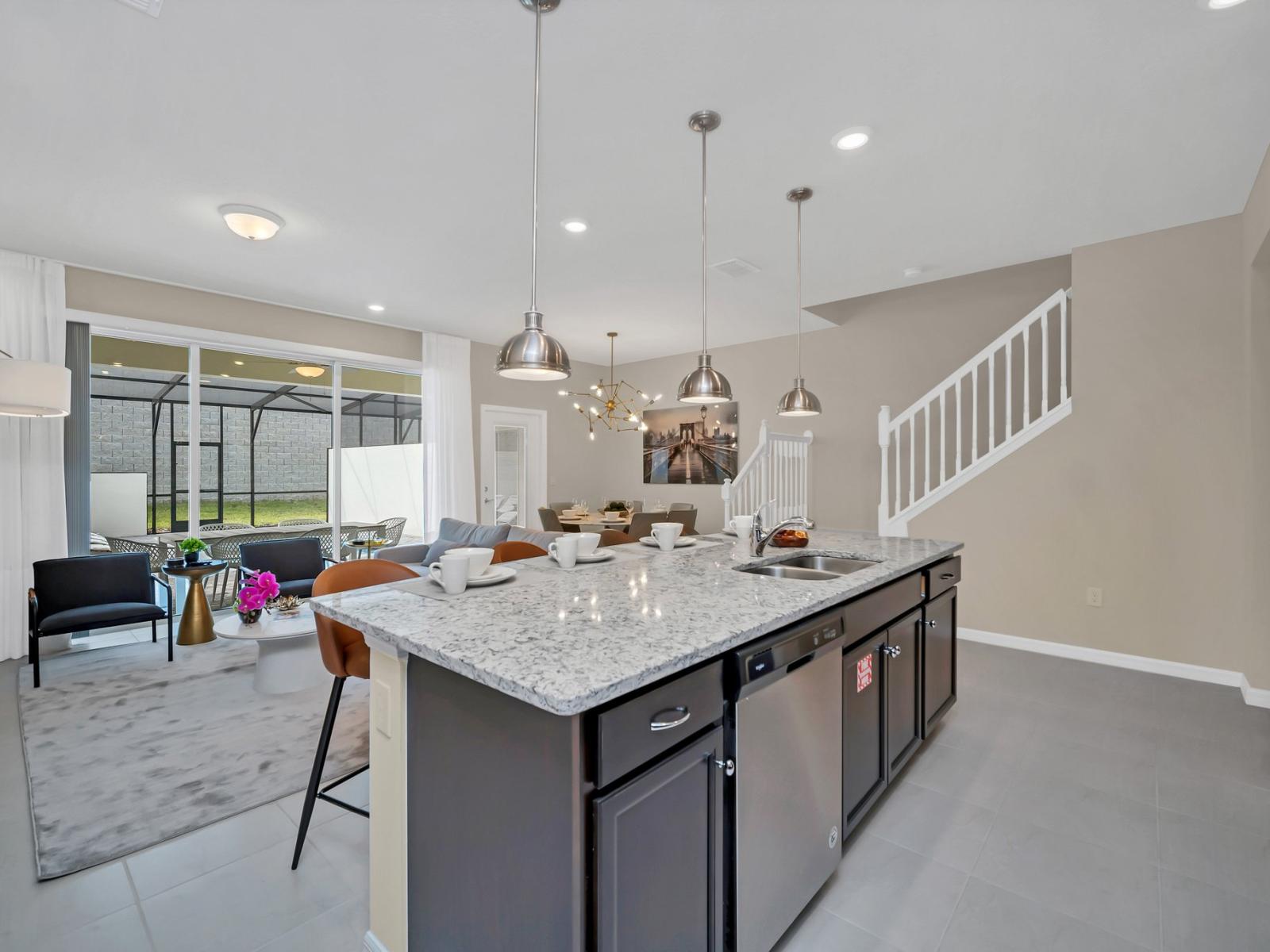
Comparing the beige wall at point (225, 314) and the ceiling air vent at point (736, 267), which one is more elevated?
the ceiling air vent at point (736, 267)

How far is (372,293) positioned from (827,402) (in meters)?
4.49

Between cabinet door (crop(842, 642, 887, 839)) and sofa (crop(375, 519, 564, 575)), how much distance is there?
282 centimetres

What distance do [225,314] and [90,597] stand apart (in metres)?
2.40

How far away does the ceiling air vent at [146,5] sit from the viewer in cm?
183

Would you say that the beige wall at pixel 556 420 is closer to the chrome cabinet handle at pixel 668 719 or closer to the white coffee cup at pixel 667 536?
the white coffee cup at pixel 667 536

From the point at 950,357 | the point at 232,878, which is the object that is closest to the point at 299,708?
the point at 232,878

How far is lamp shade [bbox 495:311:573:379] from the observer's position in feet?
6.41

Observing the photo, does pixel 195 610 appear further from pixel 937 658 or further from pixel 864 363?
pixel 864 363

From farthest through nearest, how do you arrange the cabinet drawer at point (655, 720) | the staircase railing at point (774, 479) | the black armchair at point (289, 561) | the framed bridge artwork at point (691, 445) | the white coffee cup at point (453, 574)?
the framed bridge artwork at point (691, 445) < the staircase railing at point (774, 479) < the black armchair at point (289, 561) < the white coffee cup at point (453, 574) < the cabinet drawer at point (655, 720)

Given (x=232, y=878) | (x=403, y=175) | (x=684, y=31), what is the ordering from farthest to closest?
(x=403, y=175), (x=684, y=31), (x=232, y=878)

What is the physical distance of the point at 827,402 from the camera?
6258mm

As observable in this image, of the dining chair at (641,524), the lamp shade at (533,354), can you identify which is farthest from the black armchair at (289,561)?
the lamp shade at (533,354)

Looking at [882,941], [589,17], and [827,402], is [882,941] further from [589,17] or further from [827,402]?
[827,402]

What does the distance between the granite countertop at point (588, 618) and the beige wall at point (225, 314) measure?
14.0 feet
